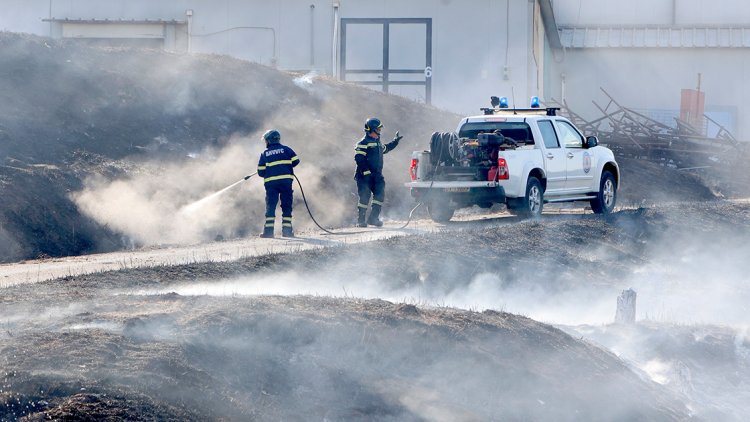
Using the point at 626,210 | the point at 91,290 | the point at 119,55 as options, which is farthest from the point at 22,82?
the point at 91,290

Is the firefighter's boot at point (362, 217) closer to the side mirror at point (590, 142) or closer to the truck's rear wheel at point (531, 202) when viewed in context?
the truck's rear wheel at point (531, 202)

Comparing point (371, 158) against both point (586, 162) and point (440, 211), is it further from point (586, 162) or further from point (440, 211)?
point (586, 162)

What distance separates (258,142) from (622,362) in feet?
53.0

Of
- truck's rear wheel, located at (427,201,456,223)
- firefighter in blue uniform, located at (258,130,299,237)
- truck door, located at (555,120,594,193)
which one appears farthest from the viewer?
truck door, located at (555,120,594,193)

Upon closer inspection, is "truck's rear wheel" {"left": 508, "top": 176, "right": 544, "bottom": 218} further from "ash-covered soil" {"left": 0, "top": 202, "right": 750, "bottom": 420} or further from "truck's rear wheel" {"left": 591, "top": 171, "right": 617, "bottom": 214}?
"ash-covered soil" {"left": 0, "top": 202, "right": 750, "bottom": 420}

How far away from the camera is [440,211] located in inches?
816

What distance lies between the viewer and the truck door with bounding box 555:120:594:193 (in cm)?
2073

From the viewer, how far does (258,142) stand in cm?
2684

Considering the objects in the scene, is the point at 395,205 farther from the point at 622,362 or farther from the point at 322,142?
the point at 622,362

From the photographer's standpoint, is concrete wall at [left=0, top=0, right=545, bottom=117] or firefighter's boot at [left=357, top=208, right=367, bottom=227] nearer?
firefighter's boot at [left=357, top=208, right=367, bottom=227]

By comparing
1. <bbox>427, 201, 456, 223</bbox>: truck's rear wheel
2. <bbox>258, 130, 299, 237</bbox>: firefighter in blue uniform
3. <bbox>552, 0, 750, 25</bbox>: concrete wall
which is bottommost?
<bbox>427, 201, 456, 223</bbox>: truck's rear wheel

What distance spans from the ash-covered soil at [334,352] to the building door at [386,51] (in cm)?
1791

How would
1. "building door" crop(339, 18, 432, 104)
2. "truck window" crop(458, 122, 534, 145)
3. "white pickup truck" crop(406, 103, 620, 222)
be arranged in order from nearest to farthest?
1. "white pickup truck" crop(406, 103, 620, 222)
2. "truck window" crop(458, 122, 534, 145)
3. "building door" crop(339, 18, 432, 104)

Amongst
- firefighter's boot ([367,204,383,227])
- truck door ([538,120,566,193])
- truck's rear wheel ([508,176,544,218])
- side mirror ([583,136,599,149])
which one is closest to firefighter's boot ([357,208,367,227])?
firefighter's boot ([367,204,383,227])
